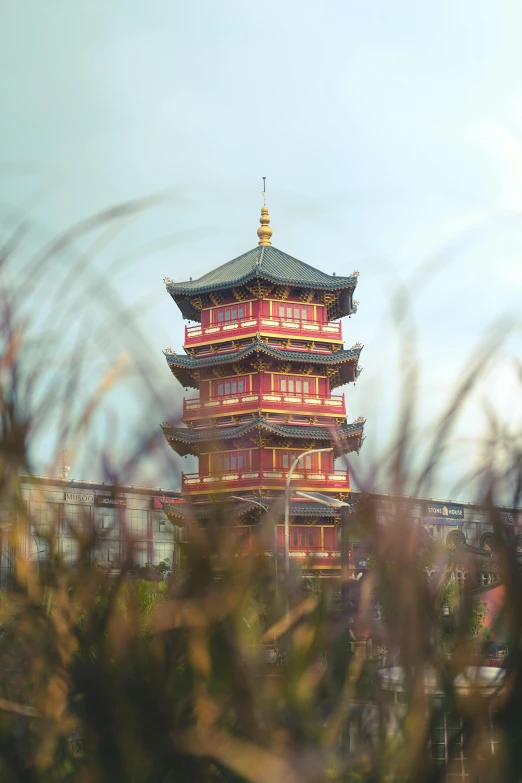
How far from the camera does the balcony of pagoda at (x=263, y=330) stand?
110 ft

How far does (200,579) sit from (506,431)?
86 centimetres

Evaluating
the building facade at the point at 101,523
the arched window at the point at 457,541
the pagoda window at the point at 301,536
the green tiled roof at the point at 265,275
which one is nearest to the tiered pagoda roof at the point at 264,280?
the green tiled roof at the point at 265,275

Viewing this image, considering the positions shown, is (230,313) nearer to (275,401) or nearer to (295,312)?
(295,312)

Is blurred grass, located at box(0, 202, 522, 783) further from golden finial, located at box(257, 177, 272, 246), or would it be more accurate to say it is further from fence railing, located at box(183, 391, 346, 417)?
golden finial, located at box(257, 177, 272, 246)

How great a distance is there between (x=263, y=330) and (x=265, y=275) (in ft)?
7.44

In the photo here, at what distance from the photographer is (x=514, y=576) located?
5.89 feet

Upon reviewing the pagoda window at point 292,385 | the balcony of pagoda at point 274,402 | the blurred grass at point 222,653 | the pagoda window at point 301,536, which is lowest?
the blurred grass at point 222,653

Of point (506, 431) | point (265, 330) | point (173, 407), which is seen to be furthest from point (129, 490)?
point (265, 330)

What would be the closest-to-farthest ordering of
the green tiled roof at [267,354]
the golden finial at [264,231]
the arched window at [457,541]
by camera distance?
the arched window at [457,541] < the green tiled roof at [267,354] < the golden finial at [264,231]

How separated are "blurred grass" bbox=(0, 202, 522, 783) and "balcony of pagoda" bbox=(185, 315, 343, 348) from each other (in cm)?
3101

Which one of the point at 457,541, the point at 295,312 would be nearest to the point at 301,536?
the point at 295,312

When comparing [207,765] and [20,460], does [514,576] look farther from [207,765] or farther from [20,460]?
[20,460]

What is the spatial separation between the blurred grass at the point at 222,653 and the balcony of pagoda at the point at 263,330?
3101 cm

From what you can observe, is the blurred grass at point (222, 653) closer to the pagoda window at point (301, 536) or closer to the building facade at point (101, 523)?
the building facade at point (101, 523)
